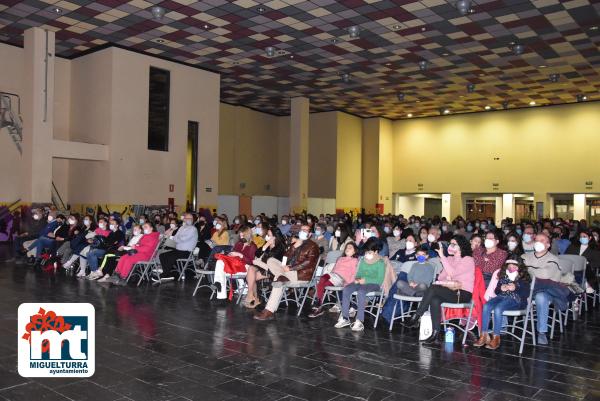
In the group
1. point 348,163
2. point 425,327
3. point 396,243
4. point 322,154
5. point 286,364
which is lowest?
point 286,364

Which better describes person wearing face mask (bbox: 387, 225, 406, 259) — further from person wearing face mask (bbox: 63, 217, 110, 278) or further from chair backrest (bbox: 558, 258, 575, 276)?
person wearing face mask (bbox: 63, 217, 110, 278)

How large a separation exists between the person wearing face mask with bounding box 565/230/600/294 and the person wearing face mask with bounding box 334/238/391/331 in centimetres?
334

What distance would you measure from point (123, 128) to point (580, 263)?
12860 millimetres

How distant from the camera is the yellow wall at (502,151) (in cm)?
2209

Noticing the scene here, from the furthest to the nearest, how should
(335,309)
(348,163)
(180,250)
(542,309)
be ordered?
(348,163)
(180,250)
(335,309)
(542,309)

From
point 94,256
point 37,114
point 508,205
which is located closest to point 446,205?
point 508,205

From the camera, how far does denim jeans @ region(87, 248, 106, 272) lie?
10305 millimetres

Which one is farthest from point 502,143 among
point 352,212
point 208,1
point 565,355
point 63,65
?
point 565,355

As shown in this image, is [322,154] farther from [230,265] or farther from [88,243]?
[230,265]

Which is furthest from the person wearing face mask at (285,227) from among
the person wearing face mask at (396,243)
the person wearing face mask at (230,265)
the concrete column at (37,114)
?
the concrete column at (37,114)

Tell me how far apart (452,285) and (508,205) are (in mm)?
19021

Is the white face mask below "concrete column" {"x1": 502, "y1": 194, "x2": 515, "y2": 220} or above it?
below

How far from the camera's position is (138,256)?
32.2 ft

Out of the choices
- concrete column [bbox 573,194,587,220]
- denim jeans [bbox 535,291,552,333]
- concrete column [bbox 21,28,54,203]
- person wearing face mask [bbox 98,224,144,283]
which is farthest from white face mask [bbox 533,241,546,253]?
concrete column [bbox 573,194,587,220]
